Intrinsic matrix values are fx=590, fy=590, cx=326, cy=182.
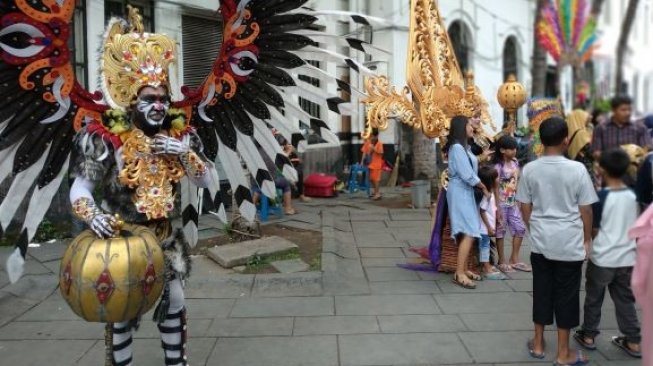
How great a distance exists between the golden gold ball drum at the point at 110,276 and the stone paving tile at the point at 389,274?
3.28 meters

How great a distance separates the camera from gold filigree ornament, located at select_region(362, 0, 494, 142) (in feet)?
19.0

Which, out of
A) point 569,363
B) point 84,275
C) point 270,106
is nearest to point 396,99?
point 270,106

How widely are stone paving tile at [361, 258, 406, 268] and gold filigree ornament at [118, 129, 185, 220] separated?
11.6ft

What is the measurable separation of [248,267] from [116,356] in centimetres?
272

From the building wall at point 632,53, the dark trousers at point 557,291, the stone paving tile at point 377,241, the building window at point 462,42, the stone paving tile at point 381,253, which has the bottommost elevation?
the stone paving tile at point 381,253

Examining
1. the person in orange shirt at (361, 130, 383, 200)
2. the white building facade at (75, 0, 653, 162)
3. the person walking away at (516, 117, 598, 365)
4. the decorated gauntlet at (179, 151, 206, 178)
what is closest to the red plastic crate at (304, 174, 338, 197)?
the person in orange shirt at (361, 130, 383, 200)

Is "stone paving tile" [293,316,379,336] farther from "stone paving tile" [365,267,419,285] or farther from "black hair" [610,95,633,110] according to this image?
"black hair" [610,95,633,110]

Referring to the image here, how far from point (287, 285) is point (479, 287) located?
6.11 ft

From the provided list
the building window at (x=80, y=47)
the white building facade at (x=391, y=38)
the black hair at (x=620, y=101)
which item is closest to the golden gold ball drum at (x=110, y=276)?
the white building facade at (x=391, y=38)

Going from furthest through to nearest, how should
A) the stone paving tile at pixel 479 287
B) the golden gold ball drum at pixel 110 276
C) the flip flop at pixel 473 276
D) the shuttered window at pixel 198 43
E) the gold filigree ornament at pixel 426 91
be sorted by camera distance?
the shuttered window at pixel 198 43
the flip flop at pixel 473 276
the gold filigree ornament at pixel 426 91
the stone paving tile at pixel 479 287
the golden gold ball drum at pixel 110 276

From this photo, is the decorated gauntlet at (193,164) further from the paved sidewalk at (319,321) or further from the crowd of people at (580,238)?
the crowd of people at (580,238)

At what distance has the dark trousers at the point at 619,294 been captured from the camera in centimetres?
400

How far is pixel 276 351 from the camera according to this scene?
13.9 feet

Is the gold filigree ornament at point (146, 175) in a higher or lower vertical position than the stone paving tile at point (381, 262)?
higher
